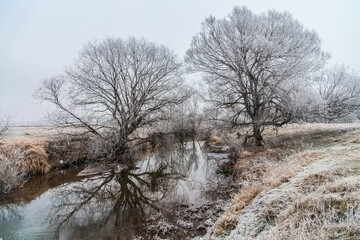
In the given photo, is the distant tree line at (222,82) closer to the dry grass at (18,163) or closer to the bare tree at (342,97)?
the bare tree at (342,97)

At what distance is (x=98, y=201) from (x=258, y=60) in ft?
35.3

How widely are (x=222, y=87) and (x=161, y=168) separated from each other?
662 centimetres

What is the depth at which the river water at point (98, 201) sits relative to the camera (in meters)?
5.18

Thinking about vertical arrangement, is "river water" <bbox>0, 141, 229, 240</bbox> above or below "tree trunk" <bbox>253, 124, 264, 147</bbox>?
below

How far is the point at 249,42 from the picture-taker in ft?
32.7

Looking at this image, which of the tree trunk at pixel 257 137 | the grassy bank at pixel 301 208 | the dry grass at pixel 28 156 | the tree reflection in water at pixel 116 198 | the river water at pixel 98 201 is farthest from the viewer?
the tree trunk at pixel 257 137

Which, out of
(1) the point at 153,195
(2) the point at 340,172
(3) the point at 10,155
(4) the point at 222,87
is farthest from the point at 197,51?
(3) the point at 10,155

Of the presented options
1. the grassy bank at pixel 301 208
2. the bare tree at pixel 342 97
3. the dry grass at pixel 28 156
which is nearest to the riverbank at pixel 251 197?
the grassy bank at pixel 301 208

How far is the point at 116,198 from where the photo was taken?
293 inches

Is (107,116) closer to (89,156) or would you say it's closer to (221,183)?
(89,156)

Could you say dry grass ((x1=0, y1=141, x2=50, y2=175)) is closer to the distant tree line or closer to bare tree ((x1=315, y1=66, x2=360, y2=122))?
the distant tree line

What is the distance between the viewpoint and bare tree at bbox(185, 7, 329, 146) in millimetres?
9883

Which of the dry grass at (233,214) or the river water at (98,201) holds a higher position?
the dry grass at (233,214)

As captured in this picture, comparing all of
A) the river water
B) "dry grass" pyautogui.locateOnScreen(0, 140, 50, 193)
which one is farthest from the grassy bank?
"dry grass" pyautogui.locateOnScreen(0, 140, 50, 193)
